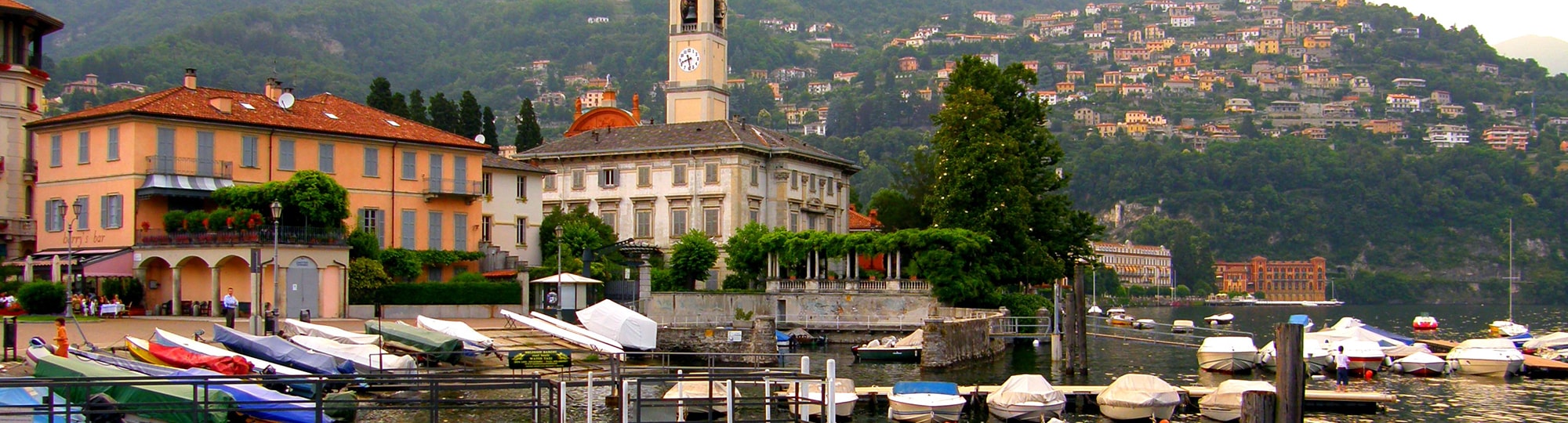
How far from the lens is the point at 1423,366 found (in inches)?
2140

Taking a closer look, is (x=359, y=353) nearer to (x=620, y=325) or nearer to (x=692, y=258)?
(x=620, y=325)

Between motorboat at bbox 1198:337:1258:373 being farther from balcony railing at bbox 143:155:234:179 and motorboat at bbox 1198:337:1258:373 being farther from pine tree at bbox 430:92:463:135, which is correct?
pine tree at bbox 430:92:463:135

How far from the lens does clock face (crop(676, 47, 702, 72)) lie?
87938 mm

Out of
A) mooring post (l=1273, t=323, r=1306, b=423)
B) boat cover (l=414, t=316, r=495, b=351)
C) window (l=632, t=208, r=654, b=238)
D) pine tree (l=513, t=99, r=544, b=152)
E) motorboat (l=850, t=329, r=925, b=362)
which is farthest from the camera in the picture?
pine tree (l=513, t=99, r=544, b=152)

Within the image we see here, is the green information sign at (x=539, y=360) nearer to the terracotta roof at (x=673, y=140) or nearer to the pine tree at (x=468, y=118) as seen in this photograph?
the terracotta roof at (x=673, y=140)

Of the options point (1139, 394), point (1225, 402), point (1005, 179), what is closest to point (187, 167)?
point (1139, 394)

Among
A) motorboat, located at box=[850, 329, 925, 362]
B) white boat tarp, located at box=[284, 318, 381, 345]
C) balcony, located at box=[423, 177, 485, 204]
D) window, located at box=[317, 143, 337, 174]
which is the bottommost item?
motorboat, located at box=[850, 329, 925, 362]

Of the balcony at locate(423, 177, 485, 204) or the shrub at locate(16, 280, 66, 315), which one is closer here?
the shrub at locate(16, 280, 66, 315)

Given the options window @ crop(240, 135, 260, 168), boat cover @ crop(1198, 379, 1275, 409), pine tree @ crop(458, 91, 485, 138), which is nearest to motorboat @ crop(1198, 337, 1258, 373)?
boat cover @ crop(1198, 379, 1275, 409)

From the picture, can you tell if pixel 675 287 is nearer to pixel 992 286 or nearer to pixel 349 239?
pixel 992 286

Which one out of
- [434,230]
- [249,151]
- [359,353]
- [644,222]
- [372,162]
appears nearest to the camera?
[359,353]

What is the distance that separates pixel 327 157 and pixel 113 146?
740cm

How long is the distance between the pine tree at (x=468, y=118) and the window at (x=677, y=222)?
16769mm

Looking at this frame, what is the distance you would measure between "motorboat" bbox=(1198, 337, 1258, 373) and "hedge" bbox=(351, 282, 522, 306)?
79.8 ft
